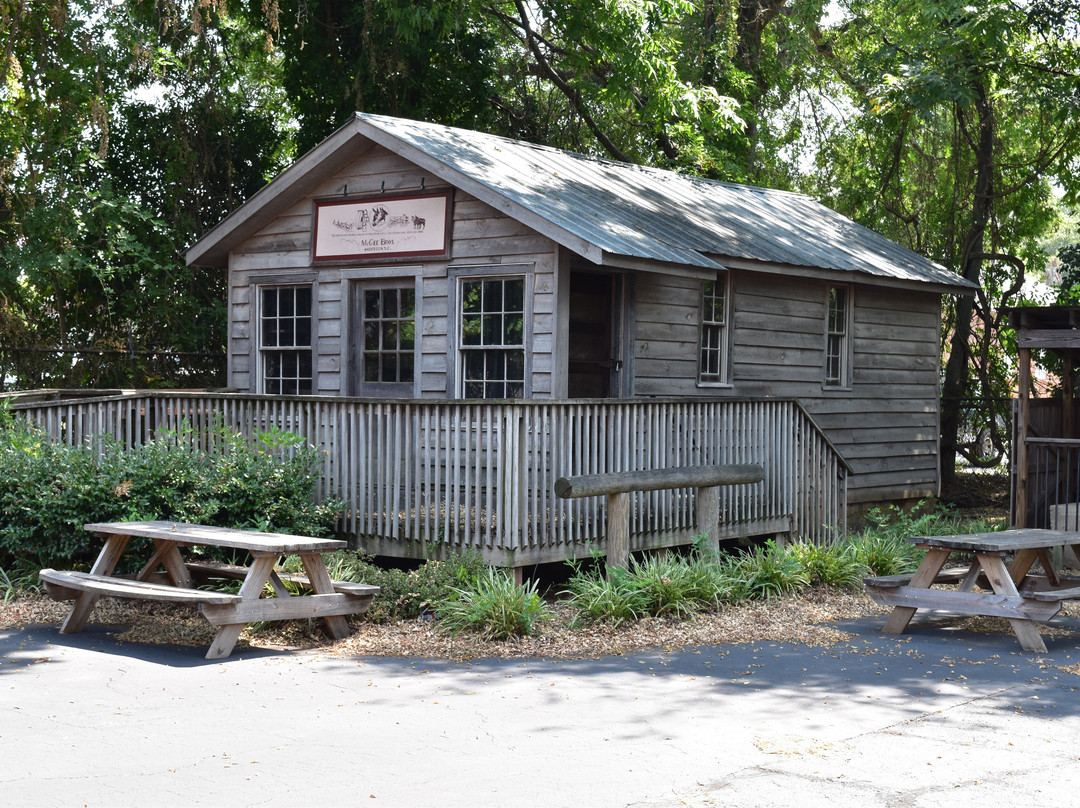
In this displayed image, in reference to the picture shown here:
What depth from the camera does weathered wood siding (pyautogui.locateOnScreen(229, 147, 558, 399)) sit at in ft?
40.9

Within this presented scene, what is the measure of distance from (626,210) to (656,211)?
770mm

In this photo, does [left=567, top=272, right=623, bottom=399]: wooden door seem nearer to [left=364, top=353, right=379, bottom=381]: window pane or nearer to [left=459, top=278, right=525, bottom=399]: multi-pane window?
[left=459, top=278, right=525, bottom=399]: multi-pane window

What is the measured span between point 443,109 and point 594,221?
37.8ft

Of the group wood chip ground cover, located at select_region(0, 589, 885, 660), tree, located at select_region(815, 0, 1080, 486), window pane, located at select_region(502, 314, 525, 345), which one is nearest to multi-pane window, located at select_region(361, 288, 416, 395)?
window pane, located at select_region(502, 314, 525, 345)

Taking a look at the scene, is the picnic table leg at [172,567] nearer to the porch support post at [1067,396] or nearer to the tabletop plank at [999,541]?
the tabletop plank at [999,541]

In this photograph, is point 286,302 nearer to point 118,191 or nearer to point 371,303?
point 371,303

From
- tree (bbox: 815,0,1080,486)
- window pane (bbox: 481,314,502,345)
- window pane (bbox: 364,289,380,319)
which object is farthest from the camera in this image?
Result: tree (bbox: 815,0,1080,486)

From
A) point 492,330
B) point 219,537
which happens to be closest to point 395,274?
point 492,330

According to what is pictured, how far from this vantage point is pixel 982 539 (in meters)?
8.86

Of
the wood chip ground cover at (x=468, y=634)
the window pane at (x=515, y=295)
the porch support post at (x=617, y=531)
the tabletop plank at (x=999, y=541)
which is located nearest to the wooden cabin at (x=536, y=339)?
the window pane at (x=515, y=295)

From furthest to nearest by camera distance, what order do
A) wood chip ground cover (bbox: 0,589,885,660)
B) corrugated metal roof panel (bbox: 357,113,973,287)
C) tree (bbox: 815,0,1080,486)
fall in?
1. tree (bbox: 815,0,1080,486)
2. corrugated metal roof panel (bbox: 357,113,973,287)
3. wood chip ground cover (bbox: 0,589,885,660)

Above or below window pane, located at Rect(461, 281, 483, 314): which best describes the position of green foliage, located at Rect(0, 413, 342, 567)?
below

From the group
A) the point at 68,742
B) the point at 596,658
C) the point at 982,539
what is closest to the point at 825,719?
the point at 596,658

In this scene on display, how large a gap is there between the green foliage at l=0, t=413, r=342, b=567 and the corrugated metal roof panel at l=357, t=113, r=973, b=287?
11.7 feet
